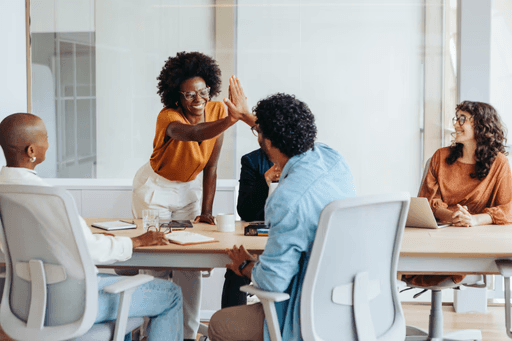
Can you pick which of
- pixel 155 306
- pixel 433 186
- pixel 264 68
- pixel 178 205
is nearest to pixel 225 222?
pixel 155 306

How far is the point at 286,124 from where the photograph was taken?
1695mm

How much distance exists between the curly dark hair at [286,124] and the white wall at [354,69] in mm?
2198

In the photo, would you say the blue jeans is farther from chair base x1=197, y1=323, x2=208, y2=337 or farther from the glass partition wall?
the glass partition wall

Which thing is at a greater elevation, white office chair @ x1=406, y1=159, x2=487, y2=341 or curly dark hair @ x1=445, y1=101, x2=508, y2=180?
curly dark hair @ x1=445, y1=101, x2=508, y2=180

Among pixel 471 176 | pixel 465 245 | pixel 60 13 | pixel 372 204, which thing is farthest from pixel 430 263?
pixel 60 13

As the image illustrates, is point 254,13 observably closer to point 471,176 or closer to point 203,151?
point 203,151

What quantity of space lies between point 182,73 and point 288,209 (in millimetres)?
1686

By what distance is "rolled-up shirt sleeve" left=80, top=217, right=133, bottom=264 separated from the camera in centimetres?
173

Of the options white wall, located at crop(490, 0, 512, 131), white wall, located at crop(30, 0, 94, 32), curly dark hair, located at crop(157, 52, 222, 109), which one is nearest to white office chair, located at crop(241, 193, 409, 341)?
curly dark hair, located at crop(157, 52, 222, 109)

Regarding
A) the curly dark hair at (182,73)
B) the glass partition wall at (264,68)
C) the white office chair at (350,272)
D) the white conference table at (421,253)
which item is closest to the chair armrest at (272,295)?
the white office chair at (350,272)

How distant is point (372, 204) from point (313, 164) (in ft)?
0.82

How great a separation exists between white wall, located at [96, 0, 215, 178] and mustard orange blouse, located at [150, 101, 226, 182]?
3.82 feet

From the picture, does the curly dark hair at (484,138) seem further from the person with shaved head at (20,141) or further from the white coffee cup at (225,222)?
the person with shaved head at (20,141)

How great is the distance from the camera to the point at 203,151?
9.52ft
